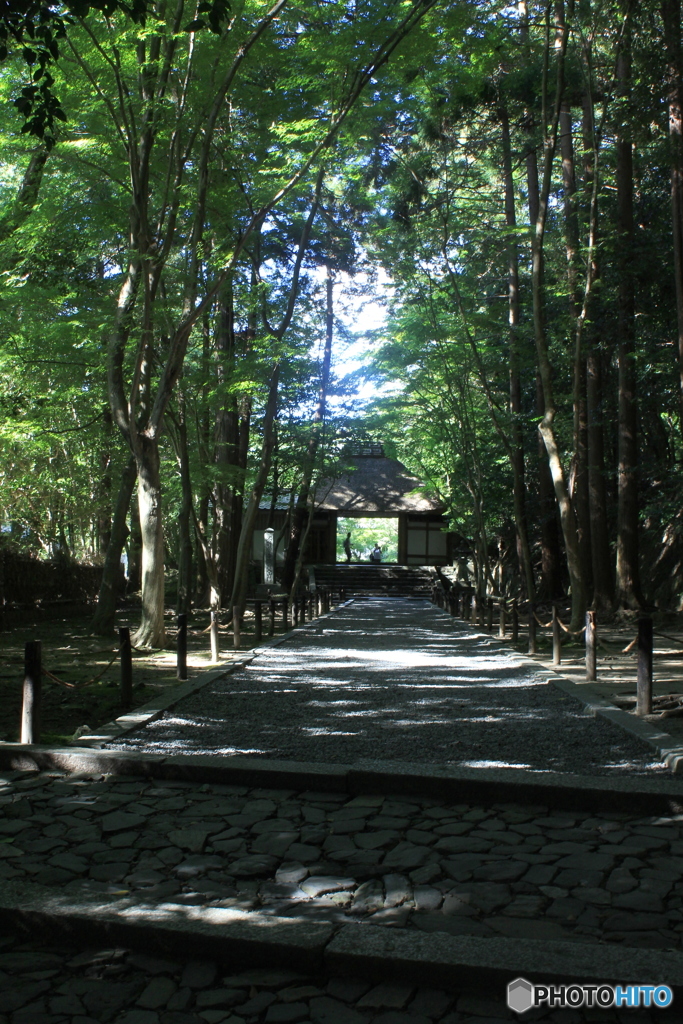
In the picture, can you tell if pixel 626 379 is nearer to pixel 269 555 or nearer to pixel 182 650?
pixel 182 650

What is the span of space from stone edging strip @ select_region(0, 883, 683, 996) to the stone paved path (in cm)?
13

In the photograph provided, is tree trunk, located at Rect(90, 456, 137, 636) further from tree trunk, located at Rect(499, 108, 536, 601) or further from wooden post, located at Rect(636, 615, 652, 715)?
wooden post, located at Rect(636, 615, 652, 715)

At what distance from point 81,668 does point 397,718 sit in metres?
4.75

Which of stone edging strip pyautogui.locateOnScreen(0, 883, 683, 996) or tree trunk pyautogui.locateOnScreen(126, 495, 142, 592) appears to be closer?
stone edging strip pyautogui.locateOnScreen(0, 883, 683, 996)

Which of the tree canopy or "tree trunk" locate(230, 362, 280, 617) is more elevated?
the tree canopy

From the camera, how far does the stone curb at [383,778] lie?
4.72m

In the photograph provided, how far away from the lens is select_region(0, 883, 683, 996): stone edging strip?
2871 mm

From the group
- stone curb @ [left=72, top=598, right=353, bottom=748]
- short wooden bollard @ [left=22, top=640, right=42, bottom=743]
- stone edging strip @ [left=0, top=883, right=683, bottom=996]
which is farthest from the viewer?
stone curb @ [left=72, top=598, right=353, bottom=748]

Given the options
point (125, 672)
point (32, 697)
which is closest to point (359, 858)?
point (32, 697)

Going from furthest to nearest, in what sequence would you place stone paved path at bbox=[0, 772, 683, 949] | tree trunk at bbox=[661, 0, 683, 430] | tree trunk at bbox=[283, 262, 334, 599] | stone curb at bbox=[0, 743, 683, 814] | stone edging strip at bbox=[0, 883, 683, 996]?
1. tree trunk at bbox=[283, 262, 334, 599]
2. tree trunk at bbox=[661, 0, 683, 430]
3. stone curb at bbox=[0, 743, 683, 814]
4. stone paved path at bbox=[0, 772, 683, 949]
5. stone edging strip at bbox=[0, 883, 683, 996]

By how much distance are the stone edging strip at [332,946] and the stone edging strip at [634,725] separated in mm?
2750

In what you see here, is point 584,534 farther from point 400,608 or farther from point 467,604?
point 400,608

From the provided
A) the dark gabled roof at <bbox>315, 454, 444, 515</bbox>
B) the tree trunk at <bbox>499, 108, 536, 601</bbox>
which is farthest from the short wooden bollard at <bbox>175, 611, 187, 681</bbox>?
the dark gabled roof at <bbox>315, 454, 444, 515</bbox>

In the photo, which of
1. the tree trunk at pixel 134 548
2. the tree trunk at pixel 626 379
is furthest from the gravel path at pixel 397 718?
the tree trunk at pixel 134 548
